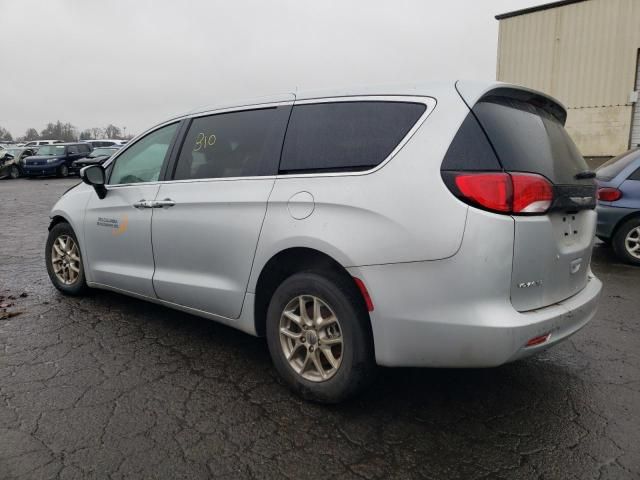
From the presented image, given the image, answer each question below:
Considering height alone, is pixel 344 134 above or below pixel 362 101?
below

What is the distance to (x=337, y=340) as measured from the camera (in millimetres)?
2785

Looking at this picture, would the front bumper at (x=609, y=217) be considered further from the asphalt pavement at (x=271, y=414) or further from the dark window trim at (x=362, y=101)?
the dark window trim at (x=362, y=101)

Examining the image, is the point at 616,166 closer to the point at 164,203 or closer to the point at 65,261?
the point at 164,203

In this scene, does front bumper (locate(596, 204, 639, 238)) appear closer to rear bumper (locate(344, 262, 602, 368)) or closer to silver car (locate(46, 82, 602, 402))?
silver car (locate(46, 82, 602, 402))

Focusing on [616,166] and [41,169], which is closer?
[616,166]

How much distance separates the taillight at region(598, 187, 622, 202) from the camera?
647cm

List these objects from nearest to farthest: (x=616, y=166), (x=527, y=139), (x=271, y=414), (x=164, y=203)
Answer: (x=527, y=139) < (x=271, y=414) < (x=164, y=203) < (x=616, y=166)

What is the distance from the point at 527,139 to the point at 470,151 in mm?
417

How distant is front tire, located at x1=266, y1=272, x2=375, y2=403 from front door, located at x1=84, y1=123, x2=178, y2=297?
4.56 feet

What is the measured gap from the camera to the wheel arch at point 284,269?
111 inches

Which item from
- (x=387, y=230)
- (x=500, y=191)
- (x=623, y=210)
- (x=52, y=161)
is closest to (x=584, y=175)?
(x=500, y=191)

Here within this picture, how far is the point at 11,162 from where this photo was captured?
2627 centimetres

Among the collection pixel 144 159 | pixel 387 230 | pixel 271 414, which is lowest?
pixel 271 414

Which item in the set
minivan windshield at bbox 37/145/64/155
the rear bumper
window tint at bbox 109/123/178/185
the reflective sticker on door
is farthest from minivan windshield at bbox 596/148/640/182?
minivan windshield at bbox 37/145/64/155
